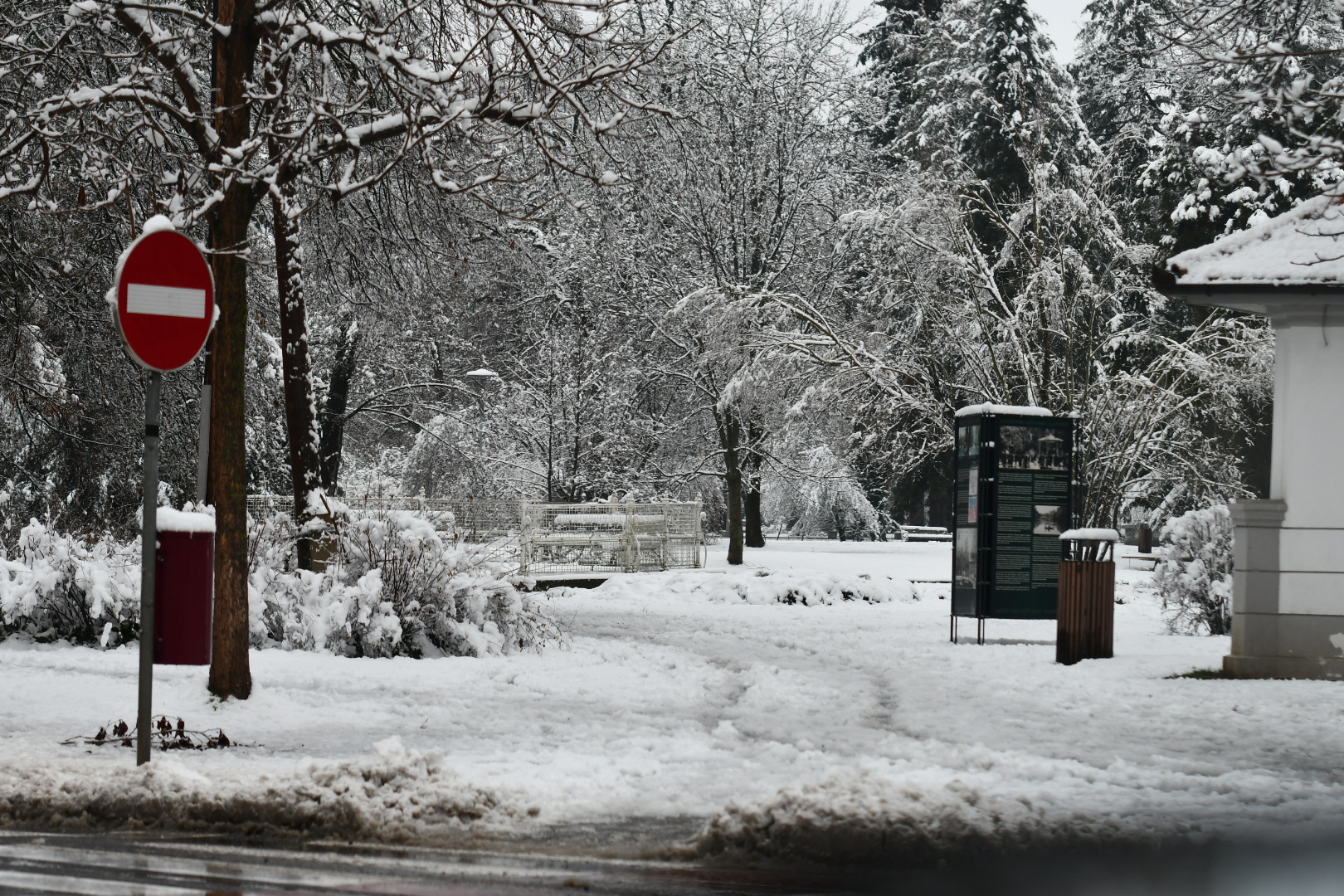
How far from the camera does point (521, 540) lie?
2689 centimetres

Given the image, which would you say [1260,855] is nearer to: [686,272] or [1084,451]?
[1084,451]

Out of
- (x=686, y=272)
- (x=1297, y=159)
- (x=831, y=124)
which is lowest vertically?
(x=1297, y=159)

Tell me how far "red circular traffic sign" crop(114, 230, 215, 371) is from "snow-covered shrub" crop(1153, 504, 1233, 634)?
11.8 metres

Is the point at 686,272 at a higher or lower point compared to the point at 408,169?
higher

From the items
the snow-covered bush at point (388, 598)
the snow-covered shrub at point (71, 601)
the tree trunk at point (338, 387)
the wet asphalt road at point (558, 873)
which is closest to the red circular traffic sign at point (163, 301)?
the wet asphalt road at point (558, 873)

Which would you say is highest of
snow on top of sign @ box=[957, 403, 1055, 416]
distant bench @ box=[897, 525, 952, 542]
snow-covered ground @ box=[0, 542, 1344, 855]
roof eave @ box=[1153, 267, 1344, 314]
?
roof eave @ box=[1153, 267, 1344, 314]

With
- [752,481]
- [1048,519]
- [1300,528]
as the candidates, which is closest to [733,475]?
[752,481]

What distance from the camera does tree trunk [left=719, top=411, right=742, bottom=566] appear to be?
29.5 metres

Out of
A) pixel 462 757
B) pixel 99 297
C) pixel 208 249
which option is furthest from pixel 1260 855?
pixel 99 297

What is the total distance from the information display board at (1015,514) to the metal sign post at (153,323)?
33.5 ft

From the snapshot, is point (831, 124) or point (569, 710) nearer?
point (569, 710)

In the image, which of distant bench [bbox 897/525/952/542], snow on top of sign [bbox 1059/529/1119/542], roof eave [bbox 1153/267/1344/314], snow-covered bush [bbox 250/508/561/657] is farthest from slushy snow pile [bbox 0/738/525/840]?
distant bench [bbox 897/525/952/542]

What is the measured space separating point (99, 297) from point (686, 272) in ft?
62.5

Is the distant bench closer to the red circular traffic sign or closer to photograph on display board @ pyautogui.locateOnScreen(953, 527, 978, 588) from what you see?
photograph on display board @ pyautogui.locateOnScreen(953, 527, 978, 588)
